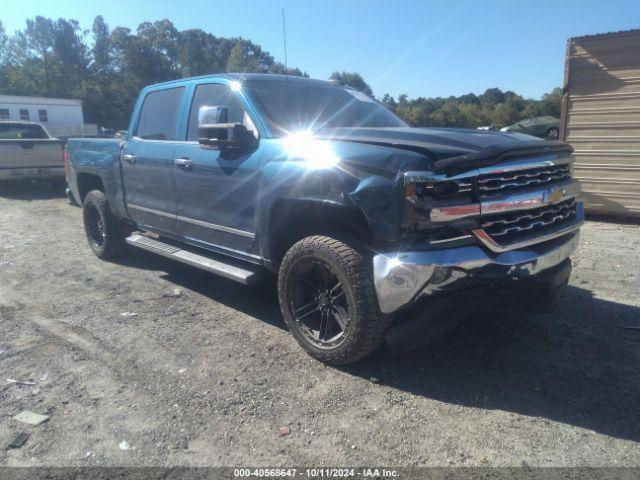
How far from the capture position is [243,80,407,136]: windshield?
4086mm

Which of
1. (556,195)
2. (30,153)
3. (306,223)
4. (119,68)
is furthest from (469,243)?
(119,68)

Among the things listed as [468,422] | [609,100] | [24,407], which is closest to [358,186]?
[468,422]

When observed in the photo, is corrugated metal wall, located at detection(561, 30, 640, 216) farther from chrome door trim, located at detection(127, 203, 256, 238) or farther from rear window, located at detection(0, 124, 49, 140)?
rear window, located at detection(0, 124, 49, 140)

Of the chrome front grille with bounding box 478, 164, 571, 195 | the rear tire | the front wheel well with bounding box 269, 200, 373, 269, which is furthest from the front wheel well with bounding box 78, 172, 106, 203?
the chrome front grille with bounding box 478, 164, 571, 195

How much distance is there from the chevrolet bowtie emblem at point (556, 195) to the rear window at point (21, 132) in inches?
545

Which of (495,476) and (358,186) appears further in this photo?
(358,186)

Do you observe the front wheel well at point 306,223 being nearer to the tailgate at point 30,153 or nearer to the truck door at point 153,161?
the truck door at point 153,161

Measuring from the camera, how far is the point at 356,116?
14.9ft

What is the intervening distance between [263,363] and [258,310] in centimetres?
110

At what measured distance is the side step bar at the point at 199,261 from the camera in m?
4.02

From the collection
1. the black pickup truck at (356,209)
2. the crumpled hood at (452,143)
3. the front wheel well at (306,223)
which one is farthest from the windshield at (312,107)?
the front wheel well at (306,223)

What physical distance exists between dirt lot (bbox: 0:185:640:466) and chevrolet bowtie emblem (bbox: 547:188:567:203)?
1085 mm

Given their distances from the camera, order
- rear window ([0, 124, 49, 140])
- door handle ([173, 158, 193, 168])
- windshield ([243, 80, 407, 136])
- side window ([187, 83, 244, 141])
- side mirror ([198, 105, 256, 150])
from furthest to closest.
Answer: rear window ([0, 124, 49, 140]) → door handle ([173, 158, 193, 168]) → side window ([187, 83, 244, 141]) → windshield ([243, 80, 407, 136]) → side mirror ([198, 105, 256, 150])

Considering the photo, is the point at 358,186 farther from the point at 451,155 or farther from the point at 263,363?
the point at 263,363
